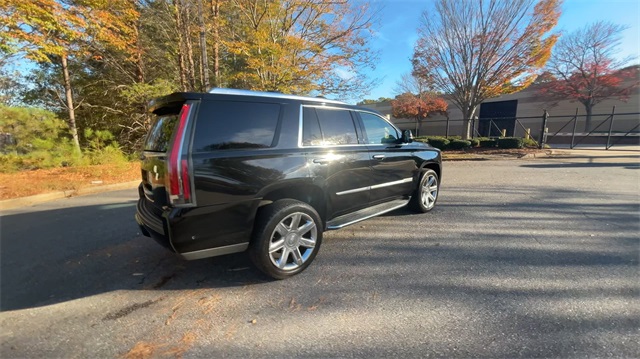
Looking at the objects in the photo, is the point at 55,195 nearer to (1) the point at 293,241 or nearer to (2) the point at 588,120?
(1) the point at 293,241

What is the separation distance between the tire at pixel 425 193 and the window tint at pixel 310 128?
7.75 feet

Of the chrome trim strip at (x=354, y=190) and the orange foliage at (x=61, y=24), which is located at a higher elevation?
the orange foliage at (x=61, y=24)

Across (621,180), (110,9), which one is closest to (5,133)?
(110,9)

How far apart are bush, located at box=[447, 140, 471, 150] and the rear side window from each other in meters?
14.7

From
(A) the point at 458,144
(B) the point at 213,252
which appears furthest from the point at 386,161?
(A) the point at 458,144

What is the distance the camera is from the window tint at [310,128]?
324cm

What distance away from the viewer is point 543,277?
285cm

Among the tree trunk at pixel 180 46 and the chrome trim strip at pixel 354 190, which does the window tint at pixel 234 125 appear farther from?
the tree trunk at pixel 180 46

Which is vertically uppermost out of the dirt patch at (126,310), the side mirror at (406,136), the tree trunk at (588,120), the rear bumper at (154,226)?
the tree trunk at (588,120)

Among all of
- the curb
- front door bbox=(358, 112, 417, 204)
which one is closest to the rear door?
front door bbox=(358, 112, 417, 204)

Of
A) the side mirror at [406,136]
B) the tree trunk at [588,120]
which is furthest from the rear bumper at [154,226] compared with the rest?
the tree trunk at [588,120]

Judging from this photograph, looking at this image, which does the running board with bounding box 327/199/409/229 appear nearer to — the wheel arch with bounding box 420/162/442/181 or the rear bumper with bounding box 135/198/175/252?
the wheel arch with bounding box 420/162/442/181

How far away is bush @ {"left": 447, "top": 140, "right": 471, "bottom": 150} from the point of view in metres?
16.3

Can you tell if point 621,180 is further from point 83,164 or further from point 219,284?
point 83,164
